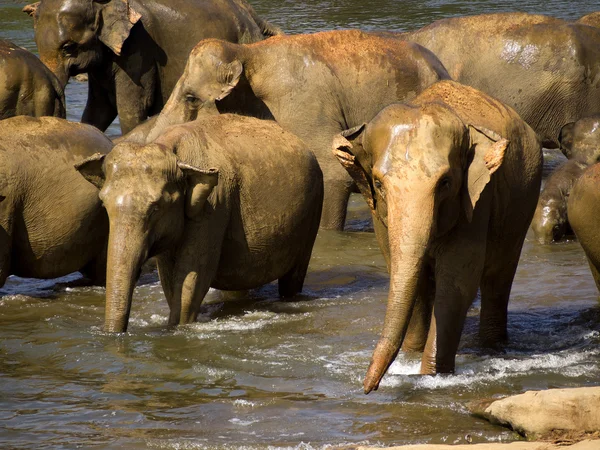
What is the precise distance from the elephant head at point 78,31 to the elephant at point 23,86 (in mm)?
1842

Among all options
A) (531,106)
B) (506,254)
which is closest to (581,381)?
(506,254)

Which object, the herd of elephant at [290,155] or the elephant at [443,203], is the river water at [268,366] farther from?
the elephant at [443,203]

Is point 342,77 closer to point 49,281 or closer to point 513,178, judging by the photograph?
point 49,281

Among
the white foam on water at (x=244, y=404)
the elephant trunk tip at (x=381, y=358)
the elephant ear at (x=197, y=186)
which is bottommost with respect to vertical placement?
the white foam on water at (x=244, y=404)

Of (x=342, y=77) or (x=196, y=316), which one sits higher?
(x=342, y=77)

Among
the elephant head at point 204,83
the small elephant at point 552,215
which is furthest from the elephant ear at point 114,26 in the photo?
the small elephant at point 552,215

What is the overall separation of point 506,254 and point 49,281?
3807mm

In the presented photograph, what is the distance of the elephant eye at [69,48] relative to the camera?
514 inches

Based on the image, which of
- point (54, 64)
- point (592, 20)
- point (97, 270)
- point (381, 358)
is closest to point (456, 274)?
point (381, 358)

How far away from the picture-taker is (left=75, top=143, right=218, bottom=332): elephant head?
7594 millimetres

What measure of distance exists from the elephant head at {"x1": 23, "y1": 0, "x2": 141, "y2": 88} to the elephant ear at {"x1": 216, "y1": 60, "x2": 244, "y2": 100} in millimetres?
2681

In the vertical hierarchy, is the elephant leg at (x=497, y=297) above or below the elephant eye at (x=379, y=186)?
below

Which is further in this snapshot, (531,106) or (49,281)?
(531,106)

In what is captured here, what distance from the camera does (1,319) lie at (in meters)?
8.67
